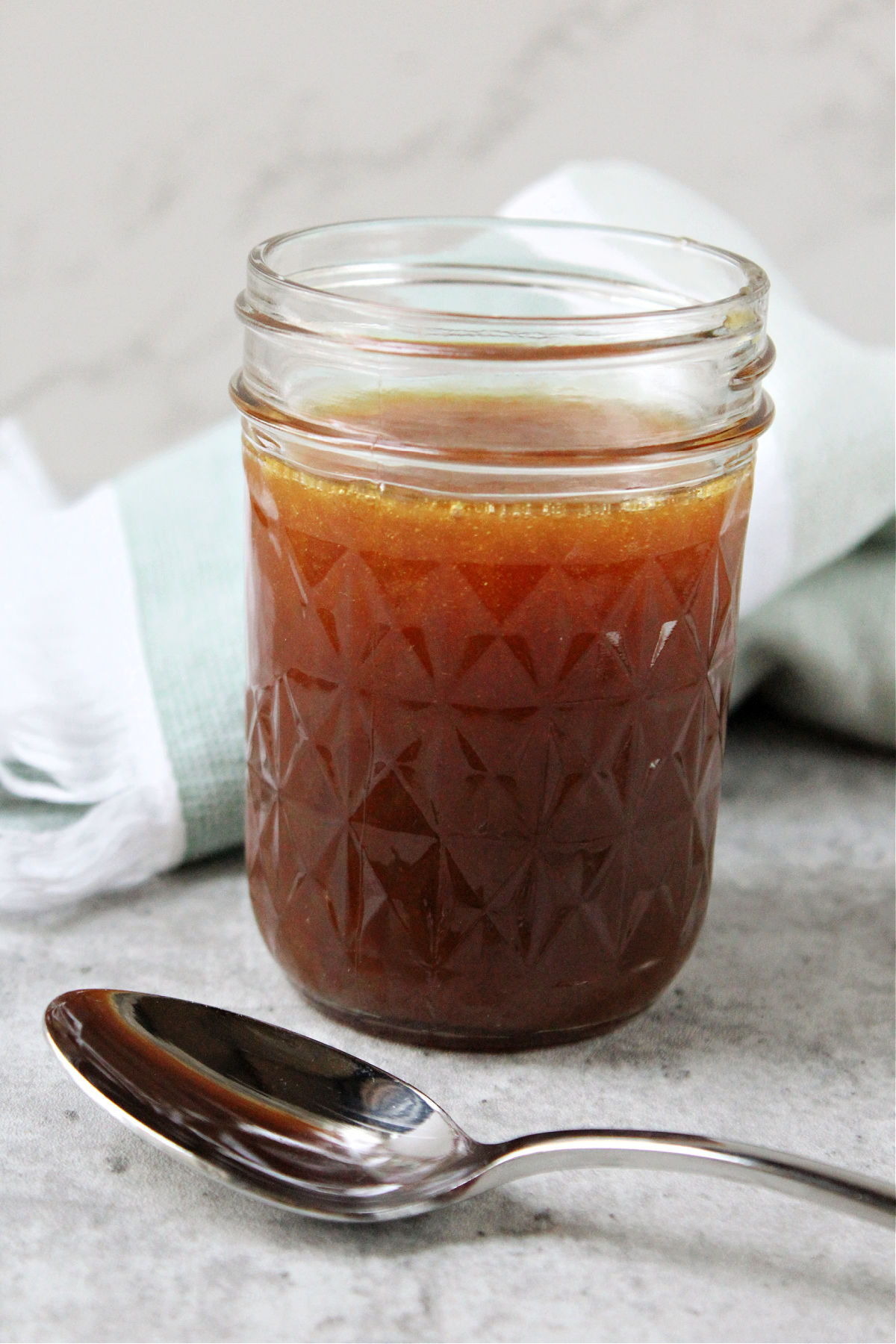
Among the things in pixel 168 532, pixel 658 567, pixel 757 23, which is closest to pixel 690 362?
pixel 658 567

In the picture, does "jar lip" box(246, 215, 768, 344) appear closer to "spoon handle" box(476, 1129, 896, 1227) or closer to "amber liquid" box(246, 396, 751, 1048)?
"amber liquid" box(246, 396, 751, 1048)

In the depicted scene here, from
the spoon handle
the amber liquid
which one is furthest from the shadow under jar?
the spoon handle

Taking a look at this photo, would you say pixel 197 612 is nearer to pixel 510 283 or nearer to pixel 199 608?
pixel 199 608

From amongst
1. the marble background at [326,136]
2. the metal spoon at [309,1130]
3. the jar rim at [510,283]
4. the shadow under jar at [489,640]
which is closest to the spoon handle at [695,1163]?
the metal spoon at [309,1130]

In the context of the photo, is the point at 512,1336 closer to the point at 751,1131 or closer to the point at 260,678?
the point at 751,1131

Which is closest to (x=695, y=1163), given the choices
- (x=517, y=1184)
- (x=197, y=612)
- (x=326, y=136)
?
(x=517, y=1184)
